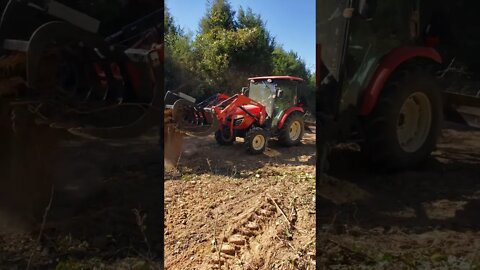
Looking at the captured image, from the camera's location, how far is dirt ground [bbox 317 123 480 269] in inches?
93.4

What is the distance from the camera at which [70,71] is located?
7.11 ft

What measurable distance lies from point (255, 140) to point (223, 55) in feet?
2.37

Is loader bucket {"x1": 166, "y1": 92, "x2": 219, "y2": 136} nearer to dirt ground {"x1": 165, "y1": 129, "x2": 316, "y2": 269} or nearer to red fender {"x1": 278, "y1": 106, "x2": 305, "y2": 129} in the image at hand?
dirt ground {"x1": 165, "y1": 129, "x2": 316, "y2": 269}

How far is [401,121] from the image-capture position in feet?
7.87

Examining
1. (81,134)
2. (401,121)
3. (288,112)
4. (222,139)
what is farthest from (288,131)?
Result: (81,134)

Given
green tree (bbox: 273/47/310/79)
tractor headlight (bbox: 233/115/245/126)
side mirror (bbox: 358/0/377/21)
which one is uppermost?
side mirror (bbox: 358/0/377/21)

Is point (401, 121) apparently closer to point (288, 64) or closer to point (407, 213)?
point (407, 213)

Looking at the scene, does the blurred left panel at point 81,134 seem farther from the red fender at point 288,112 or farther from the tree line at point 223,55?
the red fender at point 288,112

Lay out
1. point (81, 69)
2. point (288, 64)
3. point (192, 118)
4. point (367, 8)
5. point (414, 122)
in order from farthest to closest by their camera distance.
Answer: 1. point (288, 64)
2. point (192, 118)
3. point (414, 122)
4. point (367, 8)
5. point (81, 69)

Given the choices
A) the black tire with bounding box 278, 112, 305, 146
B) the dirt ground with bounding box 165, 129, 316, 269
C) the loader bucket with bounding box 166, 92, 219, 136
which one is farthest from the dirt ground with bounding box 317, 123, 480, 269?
the loader bucket with bounding box 166, 92, 219, 136

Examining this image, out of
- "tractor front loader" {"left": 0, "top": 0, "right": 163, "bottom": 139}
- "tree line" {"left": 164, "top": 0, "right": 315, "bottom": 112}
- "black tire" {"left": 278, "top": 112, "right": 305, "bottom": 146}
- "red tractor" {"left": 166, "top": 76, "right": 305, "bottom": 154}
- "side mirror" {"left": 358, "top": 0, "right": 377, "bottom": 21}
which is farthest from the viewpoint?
"black tire" {"left": 278, "top": 112, "right": 305, "bottom": 146}

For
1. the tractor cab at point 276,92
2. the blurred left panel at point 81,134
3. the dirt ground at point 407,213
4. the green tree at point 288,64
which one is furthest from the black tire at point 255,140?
the blurred left panel at point 81,134

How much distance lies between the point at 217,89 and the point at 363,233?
4.83ft

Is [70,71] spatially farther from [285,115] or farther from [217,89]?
[285,115]
